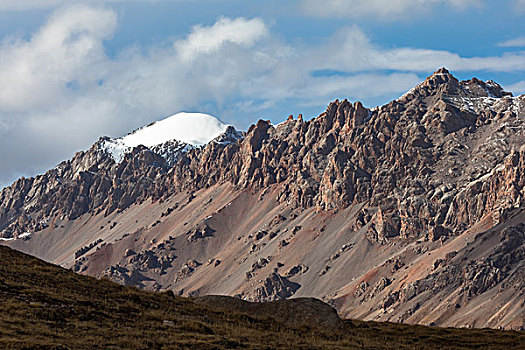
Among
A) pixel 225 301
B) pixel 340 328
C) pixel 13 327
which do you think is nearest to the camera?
pixel 13 327

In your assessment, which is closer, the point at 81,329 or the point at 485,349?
the point at 81,329

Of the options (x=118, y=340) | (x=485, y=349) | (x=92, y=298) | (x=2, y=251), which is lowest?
(x=485, y=349)

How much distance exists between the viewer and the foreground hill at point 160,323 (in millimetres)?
42562

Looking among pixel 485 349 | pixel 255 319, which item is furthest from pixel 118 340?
pixel 485 349

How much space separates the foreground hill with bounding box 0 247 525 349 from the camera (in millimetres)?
42562

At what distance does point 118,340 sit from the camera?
4212 centimetres

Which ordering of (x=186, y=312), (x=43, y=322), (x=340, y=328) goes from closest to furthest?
(x=43, y=322)
(x=186, y=312)
(x=340, y=328)

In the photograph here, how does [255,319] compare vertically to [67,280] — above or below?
below

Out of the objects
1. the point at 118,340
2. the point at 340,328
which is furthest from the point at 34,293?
the point at 340,328

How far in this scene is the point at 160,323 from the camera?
49281 millimetres

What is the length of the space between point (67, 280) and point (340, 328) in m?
22.8

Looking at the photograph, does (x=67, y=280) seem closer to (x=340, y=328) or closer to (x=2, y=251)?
(x=2, y=251)

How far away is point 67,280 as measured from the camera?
59438mm

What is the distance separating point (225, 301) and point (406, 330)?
1691 centimetres
